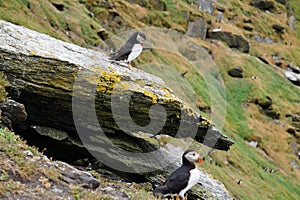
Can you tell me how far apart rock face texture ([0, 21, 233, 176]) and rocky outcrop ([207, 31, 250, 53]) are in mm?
80089

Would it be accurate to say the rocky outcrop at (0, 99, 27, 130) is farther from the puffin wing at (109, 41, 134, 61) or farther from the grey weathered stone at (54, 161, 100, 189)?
the puffin wing at (109, 41, 134, 61)

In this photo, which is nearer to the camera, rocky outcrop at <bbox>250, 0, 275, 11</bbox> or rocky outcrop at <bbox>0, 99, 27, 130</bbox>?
rocky outcrop at <bbox>0, 99, 27, 130</bbox>

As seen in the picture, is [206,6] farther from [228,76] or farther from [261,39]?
[228,76]

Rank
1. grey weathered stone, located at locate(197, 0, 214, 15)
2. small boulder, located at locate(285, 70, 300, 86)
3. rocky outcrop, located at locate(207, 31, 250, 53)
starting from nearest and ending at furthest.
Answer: small boulder, located at locate(285, 70, 300, 86), rocky outcrop, located at locate(207, 31, 250, 53), grey weathered stone, located at locate(197, 0, 214, 15)

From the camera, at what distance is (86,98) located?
15.3m

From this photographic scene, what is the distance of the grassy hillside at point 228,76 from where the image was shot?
1649 inches

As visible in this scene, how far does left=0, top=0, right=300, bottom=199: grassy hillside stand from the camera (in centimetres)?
4188

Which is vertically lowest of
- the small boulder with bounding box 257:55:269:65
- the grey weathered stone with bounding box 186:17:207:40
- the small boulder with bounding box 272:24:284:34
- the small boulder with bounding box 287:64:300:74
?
the small boulder with bounding box 287:64:300:74

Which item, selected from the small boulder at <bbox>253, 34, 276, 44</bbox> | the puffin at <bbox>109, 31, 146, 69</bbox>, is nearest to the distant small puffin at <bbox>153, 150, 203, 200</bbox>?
the puffin at <bbox>109, 31, 146, 69</bbox>

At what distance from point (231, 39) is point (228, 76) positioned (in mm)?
19726

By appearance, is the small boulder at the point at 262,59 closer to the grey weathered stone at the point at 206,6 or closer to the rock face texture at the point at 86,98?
the grey weathered stone at the point at 206,6

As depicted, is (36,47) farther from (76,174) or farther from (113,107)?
(76,174)

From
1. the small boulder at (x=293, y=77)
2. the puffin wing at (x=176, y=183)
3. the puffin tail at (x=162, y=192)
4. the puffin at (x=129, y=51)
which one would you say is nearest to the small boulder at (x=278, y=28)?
the small boulder at (x=293, y=77)

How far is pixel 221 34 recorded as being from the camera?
3767 inches
